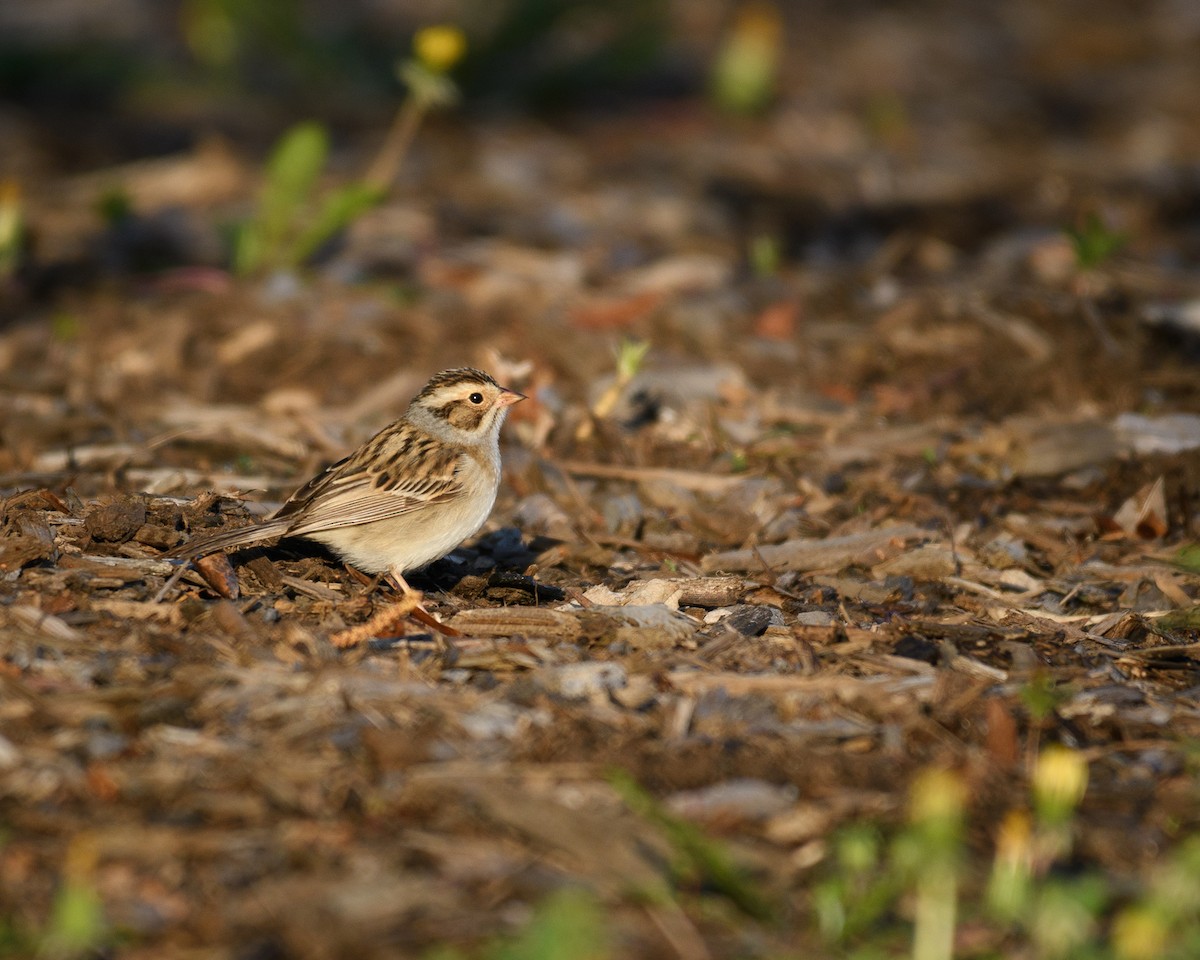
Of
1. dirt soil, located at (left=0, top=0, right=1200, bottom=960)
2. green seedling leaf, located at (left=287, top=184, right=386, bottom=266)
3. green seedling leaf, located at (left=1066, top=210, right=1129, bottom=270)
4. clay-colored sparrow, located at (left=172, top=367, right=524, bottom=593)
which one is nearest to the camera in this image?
dirt soil, located at (left=0, top=0, right=1200, bottom=960)

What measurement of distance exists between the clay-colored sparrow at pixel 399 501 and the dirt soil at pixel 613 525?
0.64 feet

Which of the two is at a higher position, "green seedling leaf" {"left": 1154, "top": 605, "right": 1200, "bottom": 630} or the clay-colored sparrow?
the clay-colored sparrow

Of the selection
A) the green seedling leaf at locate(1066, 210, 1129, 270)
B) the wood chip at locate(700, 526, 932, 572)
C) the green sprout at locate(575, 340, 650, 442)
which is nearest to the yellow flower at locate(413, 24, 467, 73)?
the green sprout at locate(575, 340, 650, 442)

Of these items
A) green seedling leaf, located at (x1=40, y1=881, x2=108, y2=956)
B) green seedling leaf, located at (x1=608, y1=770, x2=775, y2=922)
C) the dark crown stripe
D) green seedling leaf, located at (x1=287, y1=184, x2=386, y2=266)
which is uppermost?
green seedling leaf, located at (x1=287, y1=184, x2=386, y2=266)

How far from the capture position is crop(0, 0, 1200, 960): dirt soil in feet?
13.3

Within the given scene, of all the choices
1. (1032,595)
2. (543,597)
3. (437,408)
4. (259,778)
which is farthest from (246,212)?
(259,778)

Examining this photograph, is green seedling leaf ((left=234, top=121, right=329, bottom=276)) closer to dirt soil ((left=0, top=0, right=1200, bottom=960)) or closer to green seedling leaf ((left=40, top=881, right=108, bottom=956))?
dirt soil ((left=0, top=0, right=1200, bottom=960))

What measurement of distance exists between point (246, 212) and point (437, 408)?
196 inches

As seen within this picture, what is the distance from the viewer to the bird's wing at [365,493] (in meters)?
6.19

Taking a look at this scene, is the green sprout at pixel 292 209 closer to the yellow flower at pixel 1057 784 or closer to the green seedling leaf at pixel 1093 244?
the green seedling leaf at pixel 1093 244

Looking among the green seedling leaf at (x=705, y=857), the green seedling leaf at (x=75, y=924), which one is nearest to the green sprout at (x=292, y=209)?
the green seedling leaf at (x=705, y=857)

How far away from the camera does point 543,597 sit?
20.2ft

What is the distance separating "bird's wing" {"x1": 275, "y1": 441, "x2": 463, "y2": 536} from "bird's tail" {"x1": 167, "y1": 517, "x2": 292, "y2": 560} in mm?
78

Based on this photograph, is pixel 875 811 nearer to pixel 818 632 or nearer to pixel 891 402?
pixel 818 632
